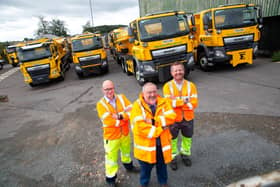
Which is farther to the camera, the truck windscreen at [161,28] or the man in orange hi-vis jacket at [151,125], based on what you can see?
the truck windscreen at [161,28]

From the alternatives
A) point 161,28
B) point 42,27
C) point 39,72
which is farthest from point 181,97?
point 42,27

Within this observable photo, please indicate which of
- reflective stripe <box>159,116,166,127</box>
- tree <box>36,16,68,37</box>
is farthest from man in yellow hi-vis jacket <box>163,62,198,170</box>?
tree <box>36,16,68,37</box>

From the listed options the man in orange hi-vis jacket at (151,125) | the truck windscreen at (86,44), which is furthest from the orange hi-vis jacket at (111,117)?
the truck windscreen at (86,44)

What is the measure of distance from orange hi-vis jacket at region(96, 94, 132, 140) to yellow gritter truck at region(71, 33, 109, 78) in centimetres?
919

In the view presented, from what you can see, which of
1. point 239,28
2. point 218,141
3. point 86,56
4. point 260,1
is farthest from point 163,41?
point 260,1

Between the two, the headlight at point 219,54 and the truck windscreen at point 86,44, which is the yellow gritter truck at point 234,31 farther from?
the truck windscreen at point 86,44

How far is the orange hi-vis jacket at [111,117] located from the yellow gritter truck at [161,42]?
4640 mm

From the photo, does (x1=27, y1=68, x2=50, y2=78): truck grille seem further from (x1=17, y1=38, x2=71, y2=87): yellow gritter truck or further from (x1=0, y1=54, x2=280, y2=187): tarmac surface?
(x1=0, y1=54, x2=280, y2=187): tarmac surface

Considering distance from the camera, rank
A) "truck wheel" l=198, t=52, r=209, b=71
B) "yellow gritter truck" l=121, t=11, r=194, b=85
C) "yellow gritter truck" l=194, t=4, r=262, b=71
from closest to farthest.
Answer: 1. "yellow gritter truck" l=121, t=11, r=194, b=85
2. "yellow gritter truck" l=194, t=4, r=262, b=71
3. "truck wheel" l=198, t=52, r=209, b=71

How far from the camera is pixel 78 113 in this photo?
625 cm

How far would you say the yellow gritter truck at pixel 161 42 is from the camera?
7109 mm

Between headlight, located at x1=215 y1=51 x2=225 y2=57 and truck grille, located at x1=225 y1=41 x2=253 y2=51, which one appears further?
headlight, located at x1=215 y1=51 x2=225 y2=57

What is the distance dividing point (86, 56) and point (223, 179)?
10046 mm

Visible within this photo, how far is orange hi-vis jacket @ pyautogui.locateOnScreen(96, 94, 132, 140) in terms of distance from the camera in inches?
102
